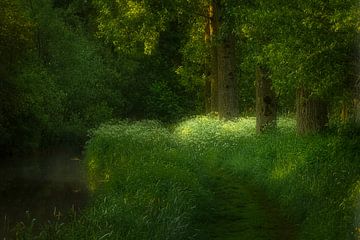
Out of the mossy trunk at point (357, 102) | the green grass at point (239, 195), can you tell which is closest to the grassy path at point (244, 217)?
the green grass at point (239, 195)

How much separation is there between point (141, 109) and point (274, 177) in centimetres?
3953

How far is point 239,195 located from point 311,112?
174 inches

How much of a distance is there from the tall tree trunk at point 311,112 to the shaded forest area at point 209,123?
3 cm

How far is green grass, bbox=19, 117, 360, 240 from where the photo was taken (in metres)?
Answer: 10.5

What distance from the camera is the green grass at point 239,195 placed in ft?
34.3

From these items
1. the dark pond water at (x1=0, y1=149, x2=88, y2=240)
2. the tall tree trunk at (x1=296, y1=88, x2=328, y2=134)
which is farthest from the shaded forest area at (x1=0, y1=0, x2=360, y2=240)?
the dark pond water at (x1=0, y1=149, x2=88, y2=240)

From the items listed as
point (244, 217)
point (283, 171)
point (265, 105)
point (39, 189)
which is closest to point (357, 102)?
point (283, 171)

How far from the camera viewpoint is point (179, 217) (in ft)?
35.3

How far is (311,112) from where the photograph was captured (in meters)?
18.3

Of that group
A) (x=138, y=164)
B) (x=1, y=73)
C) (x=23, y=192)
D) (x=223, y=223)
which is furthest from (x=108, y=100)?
(x=223, y=223)

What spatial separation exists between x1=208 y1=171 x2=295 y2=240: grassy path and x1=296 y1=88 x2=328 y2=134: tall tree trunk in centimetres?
318

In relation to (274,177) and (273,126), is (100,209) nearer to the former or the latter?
(274,177)

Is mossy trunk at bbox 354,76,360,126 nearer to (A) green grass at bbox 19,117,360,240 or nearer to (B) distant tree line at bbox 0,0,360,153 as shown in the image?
(B) distant tree line at bbox 0,0,360,153

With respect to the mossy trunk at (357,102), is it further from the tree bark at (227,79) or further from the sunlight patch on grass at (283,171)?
the tree bark at (227,79)
